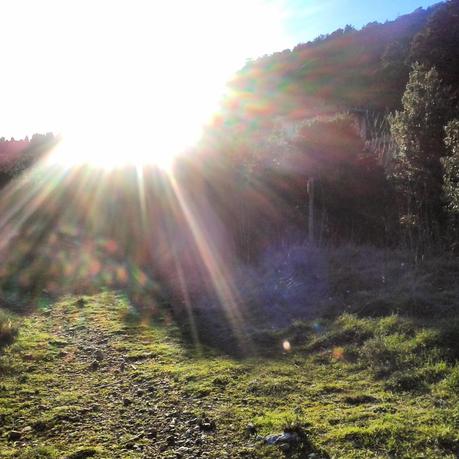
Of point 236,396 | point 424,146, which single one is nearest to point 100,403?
point 236,396

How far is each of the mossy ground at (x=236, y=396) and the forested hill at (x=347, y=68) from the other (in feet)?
57.9

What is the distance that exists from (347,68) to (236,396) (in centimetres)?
4011

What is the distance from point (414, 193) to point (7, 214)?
19447 mm

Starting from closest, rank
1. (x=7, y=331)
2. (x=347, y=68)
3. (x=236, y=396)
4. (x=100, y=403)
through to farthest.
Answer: (x=236, y=396) → (x=100, y=403) → (x=7, y=331) → (x=347, y=68)

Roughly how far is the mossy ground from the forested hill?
17.6 meters

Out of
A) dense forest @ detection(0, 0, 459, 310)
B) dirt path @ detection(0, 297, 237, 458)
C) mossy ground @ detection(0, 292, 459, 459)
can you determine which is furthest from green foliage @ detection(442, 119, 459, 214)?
dirt path @ detection(0, 297, 237, 458)

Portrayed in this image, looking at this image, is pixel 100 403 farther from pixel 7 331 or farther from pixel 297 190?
pixel 297 190

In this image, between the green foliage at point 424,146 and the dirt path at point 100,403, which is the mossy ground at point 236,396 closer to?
the dirt path at point 100,403

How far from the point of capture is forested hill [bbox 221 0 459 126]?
927 inches

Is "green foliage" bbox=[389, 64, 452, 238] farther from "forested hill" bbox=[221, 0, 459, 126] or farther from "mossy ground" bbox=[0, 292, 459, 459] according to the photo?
"forested hill" bbox=[221, 0, 459, 126]

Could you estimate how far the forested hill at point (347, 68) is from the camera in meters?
23.5

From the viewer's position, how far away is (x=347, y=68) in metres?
41.1

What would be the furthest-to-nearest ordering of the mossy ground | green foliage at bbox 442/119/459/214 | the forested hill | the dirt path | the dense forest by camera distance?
the forested hill
the dense forest
green foliage at bbox 442/119/459/214
the dirt path
the mossy ground

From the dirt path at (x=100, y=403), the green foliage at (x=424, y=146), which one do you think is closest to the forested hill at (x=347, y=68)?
the green foliage at (x=424, y=146)
